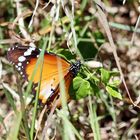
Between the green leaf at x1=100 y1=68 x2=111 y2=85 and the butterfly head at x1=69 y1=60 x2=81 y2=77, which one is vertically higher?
the butterfly head at x1=69 y1=60 x2=81 y2=77

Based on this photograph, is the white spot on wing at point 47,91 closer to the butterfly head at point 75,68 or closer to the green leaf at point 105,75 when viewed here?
the butterfly head at point 75,68

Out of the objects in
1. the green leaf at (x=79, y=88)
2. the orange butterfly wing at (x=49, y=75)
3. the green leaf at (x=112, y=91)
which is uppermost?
the orange butterfly wing at (x=49, y=75)

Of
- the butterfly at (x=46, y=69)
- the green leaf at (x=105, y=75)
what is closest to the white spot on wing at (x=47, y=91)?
the butterfly at (x=46, y=69)

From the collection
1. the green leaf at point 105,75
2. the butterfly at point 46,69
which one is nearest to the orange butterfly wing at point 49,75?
the butterfly at point 46,69

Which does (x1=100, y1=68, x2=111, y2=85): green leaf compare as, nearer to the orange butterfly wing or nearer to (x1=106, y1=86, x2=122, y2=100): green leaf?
(x1=106, y1=86, x2=122, y2=100): green leaf

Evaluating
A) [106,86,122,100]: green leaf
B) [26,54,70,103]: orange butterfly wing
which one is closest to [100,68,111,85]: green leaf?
[106,86,122,100]: green leaf

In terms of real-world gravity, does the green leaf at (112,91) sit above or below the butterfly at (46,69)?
below
